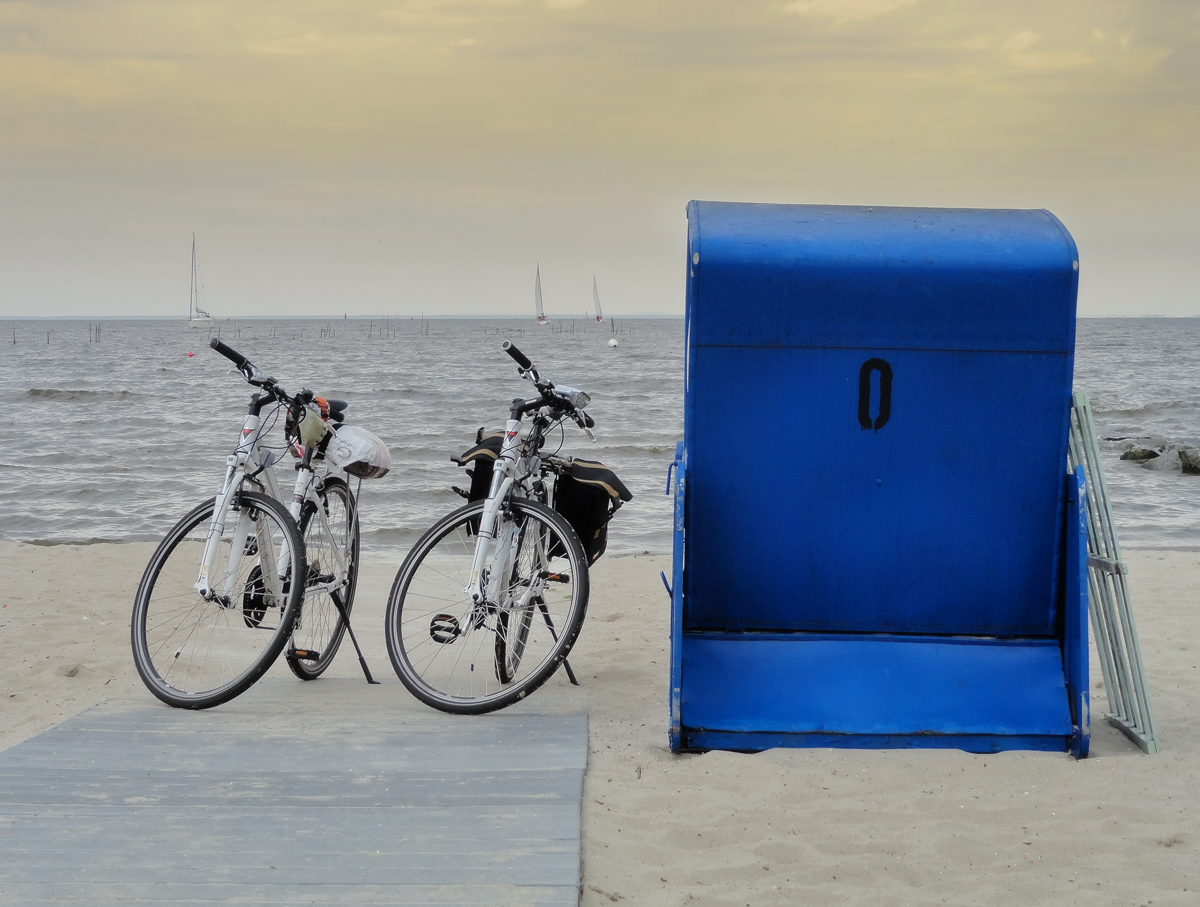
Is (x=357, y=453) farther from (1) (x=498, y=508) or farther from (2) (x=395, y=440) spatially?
(2) (x=395, y=440)

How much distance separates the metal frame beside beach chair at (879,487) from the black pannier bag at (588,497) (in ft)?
1.75

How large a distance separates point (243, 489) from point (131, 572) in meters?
4.66

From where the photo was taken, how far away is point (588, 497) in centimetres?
486

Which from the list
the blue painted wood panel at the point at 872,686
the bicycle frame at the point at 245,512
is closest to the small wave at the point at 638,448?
the bicycle frame at the point at 245,512

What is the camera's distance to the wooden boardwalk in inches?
114

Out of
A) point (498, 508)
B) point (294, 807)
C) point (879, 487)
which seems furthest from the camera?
point (498, 508)

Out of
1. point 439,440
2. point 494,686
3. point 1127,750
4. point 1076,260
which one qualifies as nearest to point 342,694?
point 494,686

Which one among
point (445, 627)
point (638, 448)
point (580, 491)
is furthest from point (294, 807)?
point (638, 448)

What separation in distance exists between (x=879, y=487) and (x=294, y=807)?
247 cm

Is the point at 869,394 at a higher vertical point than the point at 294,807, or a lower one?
higher

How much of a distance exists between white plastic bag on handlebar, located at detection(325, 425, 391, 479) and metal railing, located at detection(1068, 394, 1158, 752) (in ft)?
9.43

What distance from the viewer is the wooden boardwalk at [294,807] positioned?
2.89 metres

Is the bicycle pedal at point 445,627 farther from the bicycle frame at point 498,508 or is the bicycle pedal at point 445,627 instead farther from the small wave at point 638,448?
the small wave at point 638,448

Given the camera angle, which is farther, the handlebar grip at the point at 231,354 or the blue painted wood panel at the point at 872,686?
the handlebar grip at the point at 231,354
